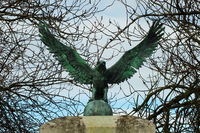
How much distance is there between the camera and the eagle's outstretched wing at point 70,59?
208 inches

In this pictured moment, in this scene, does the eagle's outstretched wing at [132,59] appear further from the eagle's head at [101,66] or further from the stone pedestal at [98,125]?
the stone pedestal at [98,125]

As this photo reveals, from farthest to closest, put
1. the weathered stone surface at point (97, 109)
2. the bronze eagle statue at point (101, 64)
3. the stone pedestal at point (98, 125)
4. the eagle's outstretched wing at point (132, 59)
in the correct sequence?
the eagle's outstretched wing at point (132, 59)
the bronze eagle statue at point (101, 64)
the weathered stone surface at point (97, 109)
the stone pedestal at point (98, 125)

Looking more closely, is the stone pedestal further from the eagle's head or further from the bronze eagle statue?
the eagle's head

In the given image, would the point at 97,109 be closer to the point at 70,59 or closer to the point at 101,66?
the point at 101,66

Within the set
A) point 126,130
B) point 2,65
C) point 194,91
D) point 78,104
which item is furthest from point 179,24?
point 126,130

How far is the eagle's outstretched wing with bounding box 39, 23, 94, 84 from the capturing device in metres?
5.29

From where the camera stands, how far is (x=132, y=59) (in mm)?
5422

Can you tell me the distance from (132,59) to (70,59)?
57cm

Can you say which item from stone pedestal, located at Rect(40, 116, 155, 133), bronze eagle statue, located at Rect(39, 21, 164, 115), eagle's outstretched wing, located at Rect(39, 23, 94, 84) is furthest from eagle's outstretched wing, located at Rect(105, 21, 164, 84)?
stone pedestal, located at Rect(40, 116, 155, 133)

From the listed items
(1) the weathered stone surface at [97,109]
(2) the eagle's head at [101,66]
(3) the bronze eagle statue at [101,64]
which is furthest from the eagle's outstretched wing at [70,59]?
(1) the weathered stone surface at [97,109]

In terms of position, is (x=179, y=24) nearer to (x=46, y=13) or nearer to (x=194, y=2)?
(x=194, y=2)

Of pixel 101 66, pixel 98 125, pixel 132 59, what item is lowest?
pixel 98 125

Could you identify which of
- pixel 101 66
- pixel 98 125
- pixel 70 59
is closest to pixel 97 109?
pixel 98 125

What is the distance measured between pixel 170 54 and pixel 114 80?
117 inches
